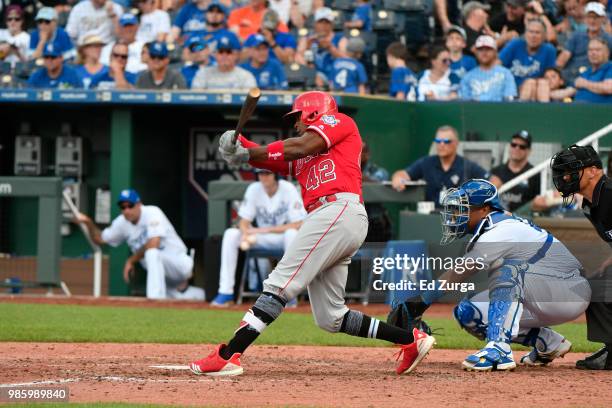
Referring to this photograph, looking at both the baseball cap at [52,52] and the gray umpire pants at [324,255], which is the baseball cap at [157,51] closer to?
the baseball cap at [52,52]

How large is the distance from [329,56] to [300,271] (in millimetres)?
8264

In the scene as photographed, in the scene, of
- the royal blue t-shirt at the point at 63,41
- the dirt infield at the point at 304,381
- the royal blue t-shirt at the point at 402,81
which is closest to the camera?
the dirt infield at the point at 304,381

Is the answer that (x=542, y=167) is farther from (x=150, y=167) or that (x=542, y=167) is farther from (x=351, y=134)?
(x=351, y=134)

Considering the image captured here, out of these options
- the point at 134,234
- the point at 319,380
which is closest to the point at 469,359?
the point at 319,380

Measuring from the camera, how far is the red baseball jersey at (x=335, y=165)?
6484 millimetres

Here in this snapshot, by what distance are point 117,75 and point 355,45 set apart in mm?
2903

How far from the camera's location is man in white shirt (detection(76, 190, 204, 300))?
12.3 meters

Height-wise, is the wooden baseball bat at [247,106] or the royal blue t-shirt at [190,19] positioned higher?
the royal blue t-shirt at [190,19]

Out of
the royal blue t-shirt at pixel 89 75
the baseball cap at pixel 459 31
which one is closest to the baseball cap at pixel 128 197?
the royal blue t-shirt at pixel 89 75

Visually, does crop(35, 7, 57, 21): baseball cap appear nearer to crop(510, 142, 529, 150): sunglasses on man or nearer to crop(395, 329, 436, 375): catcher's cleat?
crop(510, 142, 529, 150): sunglasses on man

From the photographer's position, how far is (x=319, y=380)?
646cm

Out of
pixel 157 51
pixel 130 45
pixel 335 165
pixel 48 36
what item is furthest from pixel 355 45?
pixel 335 165

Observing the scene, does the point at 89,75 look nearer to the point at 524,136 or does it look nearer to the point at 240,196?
the point at 240,196

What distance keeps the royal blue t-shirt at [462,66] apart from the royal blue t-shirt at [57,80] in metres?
4.50
